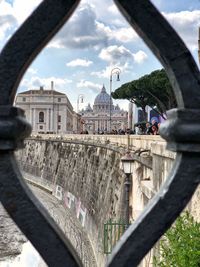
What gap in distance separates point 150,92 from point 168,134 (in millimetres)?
36079

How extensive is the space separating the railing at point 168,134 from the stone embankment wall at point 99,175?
3633mm

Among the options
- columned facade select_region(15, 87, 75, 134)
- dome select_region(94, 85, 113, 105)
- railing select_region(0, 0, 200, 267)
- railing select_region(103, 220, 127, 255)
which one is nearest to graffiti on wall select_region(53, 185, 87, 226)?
railing select_region(103, 220, 127, 255)

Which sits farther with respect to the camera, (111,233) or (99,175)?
(99,175)

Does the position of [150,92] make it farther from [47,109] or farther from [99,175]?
[47,109]

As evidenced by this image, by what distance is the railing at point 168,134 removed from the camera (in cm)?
102

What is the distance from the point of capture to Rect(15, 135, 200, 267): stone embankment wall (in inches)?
289

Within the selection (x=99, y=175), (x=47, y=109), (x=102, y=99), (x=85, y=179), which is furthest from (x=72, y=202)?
(x=102, y=99)

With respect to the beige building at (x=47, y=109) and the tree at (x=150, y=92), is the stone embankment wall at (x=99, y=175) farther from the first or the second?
the beige building at (x=47, y=109)

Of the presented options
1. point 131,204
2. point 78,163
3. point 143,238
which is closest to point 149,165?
point 131,204

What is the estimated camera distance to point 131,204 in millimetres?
10609

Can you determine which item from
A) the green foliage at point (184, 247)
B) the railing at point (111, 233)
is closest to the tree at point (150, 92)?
the railing at point (111, 233)

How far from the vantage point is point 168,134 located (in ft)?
3.46

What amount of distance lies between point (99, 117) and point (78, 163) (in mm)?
85925

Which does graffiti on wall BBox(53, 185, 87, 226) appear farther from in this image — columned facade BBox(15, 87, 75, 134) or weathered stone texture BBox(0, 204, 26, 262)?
columned facade BBox(15, 87, 75, 134)
